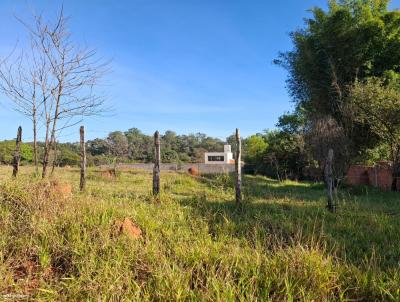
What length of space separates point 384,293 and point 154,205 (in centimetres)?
395

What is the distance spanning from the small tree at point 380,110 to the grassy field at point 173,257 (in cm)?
1041

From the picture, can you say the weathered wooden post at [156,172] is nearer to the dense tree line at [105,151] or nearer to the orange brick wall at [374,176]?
the dense tree line at [105,151]

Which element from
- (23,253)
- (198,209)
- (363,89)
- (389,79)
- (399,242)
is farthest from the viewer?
(389,79)

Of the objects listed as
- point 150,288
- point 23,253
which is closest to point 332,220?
point 150,288

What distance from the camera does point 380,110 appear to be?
15.2 meters

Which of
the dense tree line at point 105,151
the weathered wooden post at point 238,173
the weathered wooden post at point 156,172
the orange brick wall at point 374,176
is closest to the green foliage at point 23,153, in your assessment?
the dense tree line at point 105,151

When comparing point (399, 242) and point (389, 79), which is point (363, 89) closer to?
point (389, 79)

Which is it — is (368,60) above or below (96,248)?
above

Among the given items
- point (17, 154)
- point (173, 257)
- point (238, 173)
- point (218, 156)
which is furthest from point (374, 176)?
point (218, 156)

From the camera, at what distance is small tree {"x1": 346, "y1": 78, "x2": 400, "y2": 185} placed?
49.2 ft

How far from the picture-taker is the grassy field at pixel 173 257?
3680mm

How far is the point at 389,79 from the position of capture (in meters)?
17.3

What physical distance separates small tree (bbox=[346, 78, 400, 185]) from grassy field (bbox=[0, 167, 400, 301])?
34.2ft

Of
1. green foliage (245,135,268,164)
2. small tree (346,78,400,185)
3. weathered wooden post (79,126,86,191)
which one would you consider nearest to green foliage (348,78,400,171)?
small tree (346,78,400,185)
